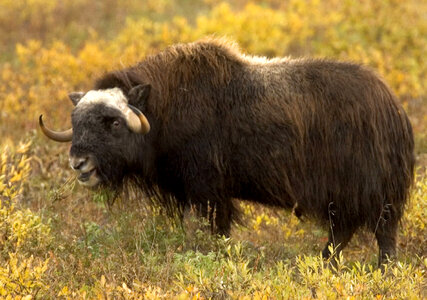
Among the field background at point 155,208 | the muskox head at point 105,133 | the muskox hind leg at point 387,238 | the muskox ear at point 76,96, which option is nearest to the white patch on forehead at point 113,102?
the muskox head at point 105,133

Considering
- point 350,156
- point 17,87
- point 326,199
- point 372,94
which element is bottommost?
point 17,87

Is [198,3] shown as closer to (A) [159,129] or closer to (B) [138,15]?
(B) [138,15]

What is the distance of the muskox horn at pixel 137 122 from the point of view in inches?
191

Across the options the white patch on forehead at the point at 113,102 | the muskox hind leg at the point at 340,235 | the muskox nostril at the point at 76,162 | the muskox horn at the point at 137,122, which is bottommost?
the muskox hind leg at the point at 340,235

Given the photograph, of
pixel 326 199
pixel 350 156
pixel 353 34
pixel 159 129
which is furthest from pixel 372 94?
pixel 353 34

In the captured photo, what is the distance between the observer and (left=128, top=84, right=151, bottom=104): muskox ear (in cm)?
493

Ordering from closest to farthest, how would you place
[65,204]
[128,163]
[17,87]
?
[128,163]
[65,204]
[17,87]

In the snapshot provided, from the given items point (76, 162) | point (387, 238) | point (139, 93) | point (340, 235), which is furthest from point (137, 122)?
point (387, 238)

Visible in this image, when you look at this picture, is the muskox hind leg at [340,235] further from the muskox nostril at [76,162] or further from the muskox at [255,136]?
the muskox nostril at [76,162]

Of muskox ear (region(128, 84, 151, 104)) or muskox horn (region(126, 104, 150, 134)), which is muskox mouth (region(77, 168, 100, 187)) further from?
muskox ear (region(128, 84, 151, 104))

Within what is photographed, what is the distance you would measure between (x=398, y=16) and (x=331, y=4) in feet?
5.08

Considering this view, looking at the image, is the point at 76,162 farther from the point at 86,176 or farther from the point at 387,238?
the point at 387,238

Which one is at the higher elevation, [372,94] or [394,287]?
[372,94]

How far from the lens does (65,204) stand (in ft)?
20.4
